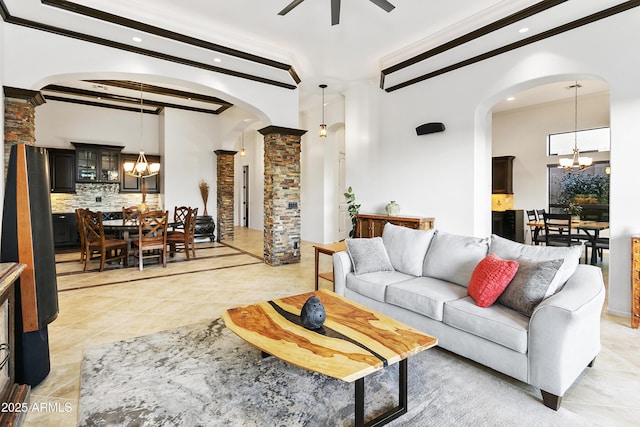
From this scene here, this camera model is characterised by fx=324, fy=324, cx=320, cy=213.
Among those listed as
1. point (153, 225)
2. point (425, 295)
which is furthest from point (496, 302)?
point (153, 225)

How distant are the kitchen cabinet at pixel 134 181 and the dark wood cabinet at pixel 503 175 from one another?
8.69m

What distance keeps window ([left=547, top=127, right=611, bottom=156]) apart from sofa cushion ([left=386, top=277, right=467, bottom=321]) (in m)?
6.33

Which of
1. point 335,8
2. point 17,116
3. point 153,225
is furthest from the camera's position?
point 153,225

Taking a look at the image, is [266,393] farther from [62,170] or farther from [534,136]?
[534,136]

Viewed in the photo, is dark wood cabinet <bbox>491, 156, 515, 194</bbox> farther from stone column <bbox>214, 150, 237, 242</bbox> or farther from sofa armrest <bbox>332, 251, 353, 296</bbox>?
stone column <bbox>214, 150, 237, 242</bbox>

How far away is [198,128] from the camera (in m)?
8.69

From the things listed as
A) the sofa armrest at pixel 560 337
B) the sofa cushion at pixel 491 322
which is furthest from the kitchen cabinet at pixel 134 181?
the sofa armrest at pixel 560 337

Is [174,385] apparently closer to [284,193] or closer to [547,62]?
[284,193]

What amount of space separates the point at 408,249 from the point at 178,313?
2612 mm

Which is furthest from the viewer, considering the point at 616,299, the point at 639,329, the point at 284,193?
the point at 284,193

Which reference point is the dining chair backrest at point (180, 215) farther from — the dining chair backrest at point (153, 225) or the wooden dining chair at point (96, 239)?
the wooden dining chair at point (96, 239)

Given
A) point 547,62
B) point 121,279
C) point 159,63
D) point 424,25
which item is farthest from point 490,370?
point 159,63

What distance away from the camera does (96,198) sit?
7.89 m

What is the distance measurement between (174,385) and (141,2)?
13.7 feet
